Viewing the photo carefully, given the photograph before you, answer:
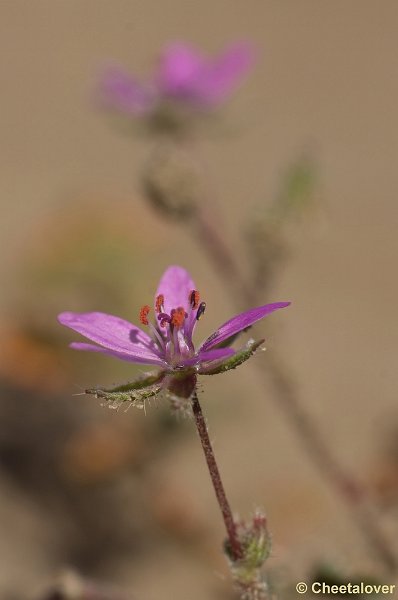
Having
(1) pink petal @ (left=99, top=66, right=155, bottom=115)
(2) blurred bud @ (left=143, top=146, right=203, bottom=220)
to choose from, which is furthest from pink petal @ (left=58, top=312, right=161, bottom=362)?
(1) pink petal @ (left=99, top=66, right=155, bottom=115)

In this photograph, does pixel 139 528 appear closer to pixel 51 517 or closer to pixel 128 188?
pixel 51 517

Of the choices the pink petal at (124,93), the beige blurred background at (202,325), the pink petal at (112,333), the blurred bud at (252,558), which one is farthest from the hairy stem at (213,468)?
the pink petal at (124,93)

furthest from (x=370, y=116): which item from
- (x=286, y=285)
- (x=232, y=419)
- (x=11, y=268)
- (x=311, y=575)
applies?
(x=311, y=575)

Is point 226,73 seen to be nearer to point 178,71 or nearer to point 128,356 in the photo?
point 178,71

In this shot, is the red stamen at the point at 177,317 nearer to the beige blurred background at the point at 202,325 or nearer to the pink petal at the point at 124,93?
the beige blurred background at the point at 202,325

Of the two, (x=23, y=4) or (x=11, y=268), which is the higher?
(x=23, y=4)

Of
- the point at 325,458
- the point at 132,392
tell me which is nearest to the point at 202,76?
the point at 325,458
